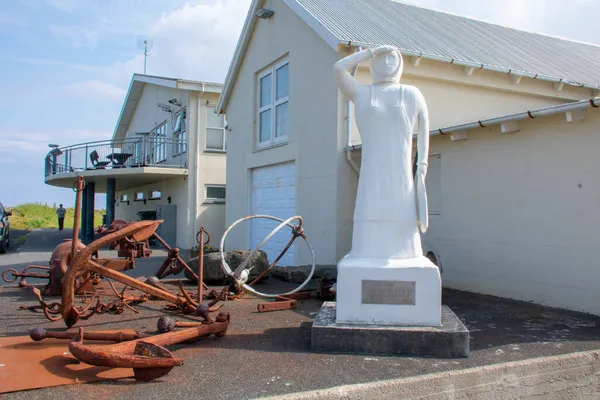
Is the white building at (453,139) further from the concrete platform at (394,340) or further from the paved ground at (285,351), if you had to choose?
the concrete platform at (394,340)

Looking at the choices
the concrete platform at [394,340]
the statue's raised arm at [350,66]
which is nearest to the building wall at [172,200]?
the statue's raised arm at [350,66]

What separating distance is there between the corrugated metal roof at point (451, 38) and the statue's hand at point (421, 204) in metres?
5.17

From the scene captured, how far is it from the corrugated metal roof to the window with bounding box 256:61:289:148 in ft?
6.28

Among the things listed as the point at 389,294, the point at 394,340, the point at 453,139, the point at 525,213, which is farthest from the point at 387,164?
the point at 453,139

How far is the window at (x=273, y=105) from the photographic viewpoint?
1259 cm

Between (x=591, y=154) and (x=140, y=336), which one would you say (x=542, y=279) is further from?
(x=140, y=336)

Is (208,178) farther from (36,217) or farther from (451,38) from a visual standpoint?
(36,217)

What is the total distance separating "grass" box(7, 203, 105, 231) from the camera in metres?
36.8

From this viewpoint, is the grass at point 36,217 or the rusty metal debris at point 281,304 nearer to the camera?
the rusty metal debris at point 281,304

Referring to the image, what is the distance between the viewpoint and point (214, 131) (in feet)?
60.7

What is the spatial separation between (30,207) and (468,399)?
46.3 meters

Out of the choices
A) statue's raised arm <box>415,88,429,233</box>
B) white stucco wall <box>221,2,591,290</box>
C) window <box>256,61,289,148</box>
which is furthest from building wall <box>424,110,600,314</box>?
window <box>256,61,289,148</box>

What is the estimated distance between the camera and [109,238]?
159 inches

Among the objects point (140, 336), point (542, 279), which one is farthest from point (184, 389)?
point (542, 279)
